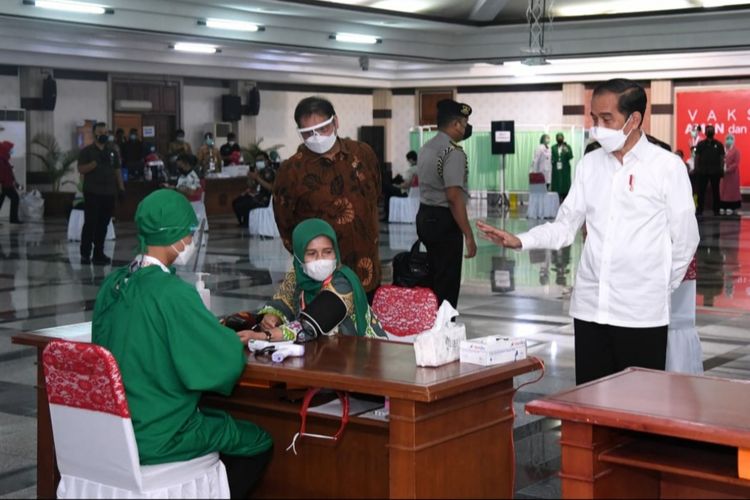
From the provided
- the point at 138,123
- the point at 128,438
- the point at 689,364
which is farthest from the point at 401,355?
the point at 138,123

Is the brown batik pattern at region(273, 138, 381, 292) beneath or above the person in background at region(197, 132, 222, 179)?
beneath

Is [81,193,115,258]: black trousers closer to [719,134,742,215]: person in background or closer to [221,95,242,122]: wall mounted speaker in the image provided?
[221,95,242,122]: wall mounted speaker

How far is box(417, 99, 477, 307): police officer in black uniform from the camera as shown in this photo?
7.24m

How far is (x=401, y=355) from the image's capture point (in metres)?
3.95

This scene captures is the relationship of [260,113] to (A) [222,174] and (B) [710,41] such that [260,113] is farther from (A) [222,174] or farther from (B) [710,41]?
(B) [710,41]

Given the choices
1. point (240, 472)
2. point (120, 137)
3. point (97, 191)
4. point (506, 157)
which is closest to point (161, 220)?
point (240, 472)

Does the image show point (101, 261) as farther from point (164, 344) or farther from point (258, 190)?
point (164, 344)

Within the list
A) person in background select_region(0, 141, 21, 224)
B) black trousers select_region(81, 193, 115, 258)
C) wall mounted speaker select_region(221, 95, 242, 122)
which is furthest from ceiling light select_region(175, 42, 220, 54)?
black trousers select_region(81, 193, 115, 258)

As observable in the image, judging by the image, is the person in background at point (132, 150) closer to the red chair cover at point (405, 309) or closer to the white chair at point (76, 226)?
the white chair at point (76, 226)

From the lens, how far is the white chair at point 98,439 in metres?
3.44

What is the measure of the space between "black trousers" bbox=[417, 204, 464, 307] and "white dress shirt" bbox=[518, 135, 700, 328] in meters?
2.79

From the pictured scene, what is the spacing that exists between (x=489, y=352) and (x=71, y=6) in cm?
1011

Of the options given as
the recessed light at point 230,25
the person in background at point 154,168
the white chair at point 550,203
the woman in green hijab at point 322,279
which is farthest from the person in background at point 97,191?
the white chair at point 550,203

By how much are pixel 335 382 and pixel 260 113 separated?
81.1 ft
